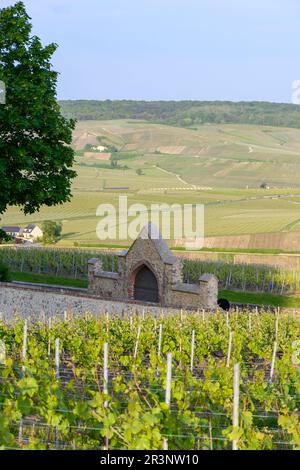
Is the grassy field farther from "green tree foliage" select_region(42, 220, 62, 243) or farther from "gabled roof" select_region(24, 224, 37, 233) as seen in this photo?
"gabled roof" select_region(24, 224, 37, 233)

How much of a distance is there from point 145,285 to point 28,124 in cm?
870

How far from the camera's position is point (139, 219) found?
310 ft

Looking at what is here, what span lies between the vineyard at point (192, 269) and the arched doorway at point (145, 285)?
1392 cm

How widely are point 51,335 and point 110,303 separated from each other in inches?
311

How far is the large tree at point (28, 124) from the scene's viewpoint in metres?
28.1

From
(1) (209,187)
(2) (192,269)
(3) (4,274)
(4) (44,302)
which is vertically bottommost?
(4) (44,302)

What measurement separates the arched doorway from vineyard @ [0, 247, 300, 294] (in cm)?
1392

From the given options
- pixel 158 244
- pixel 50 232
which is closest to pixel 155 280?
pixel 158 244

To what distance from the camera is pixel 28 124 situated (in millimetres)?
28047

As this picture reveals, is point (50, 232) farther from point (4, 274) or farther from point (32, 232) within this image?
point (4, 274)

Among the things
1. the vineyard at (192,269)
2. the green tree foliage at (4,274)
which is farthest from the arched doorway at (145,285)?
the vineyard at (192,269)

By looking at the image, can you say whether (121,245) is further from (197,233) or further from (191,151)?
(191,151)

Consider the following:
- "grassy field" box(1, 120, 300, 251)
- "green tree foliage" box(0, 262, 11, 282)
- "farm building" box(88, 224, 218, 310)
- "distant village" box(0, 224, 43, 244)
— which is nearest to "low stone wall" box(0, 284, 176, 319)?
"farm building" box(88, 224, 218, 310)
